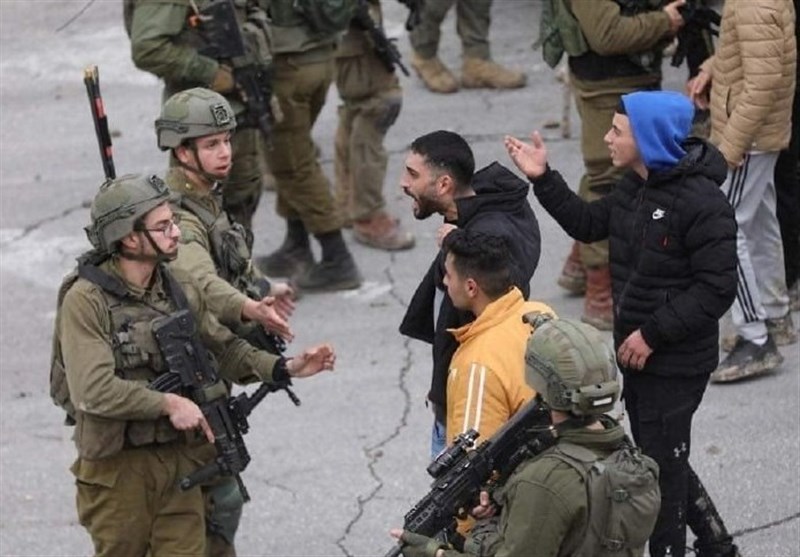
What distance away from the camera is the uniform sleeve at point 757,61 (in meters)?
6.97

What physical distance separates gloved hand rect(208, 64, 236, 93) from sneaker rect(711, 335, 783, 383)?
2.68 m

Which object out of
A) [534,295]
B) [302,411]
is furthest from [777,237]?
[302,411]

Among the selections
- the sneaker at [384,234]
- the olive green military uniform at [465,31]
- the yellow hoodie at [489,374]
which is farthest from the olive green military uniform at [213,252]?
the olive green military uniform at [465,31]

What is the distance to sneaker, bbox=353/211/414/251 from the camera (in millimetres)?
9555

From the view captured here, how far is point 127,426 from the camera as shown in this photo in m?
5.43

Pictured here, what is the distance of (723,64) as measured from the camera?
23.6ft

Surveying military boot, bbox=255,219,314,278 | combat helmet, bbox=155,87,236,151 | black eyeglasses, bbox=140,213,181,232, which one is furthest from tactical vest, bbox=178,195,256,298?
military boot, bbox=255,219,314,278

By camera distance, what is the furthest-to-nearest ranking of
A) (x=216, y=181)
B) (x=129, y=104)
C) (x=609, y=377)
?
(x=129, y=104), (x=216, y=181), (x=609, y=377)

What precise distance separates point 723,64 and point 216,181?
227cm

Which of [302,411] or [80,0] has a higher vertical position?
[80,0]

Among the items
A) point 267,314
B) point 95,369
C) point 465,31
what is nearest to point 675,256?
point 267,314

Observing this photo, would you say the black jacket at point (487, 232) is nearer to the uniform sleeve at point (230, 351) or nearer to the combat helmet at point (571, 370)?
the uniform sleeve at point (230, 351)

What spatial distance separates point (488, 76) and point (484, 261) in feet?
23.0

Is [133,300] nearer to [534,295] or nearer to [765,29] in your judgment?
[765,29]
